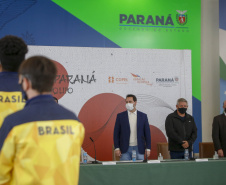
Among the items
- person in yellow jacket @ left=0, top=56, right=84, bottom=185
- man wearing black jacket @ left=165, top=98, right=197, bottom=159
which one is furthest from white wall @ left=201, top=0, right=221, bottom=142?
person in yellow jacket @ left=0, top=56, right=84, bottom=185

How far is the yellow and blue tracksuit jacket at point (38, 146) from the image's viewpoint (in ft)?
5.27

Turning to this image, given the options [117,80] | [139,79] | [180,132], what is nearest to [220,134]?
[180,132]

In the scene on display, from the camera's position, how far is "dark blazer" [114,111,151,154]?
216 inches

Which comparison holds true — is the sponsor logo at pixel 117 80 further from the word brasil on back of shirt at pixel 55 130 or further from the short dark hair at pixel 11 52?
the word brasil on back of shirt at pixel 55 130

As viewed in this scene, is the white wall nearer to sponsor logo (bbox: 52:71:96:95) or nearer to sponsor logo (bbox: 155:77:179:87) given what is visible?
sponsor logo (bbox: 155:77:179:87)

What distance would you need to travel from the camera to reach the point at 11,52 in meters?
1.98

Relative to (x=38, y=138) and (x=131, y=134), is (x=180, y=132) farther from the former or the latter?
(x=38, y=138)

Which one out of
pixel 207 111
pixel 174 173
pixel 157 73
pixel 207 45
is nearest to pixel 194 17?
pixel 207 45

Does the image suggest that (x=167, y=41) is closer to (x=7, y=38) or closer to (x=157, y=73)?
(x=157, y=73)

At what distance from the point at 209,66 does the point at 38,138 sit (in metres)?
6.17

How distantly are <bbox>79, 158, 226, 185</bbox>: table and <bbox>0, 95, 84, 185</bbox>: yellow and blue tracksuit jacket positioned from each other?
2189 mm

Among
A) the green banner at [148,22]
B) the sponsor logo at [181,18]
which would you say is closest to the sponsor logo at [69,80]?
the green banner at [148,22]

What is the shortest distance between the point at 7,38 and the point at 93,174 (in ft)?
7.32

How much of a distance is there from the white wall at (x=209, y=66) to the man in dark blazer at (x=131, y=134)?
6.94ft
